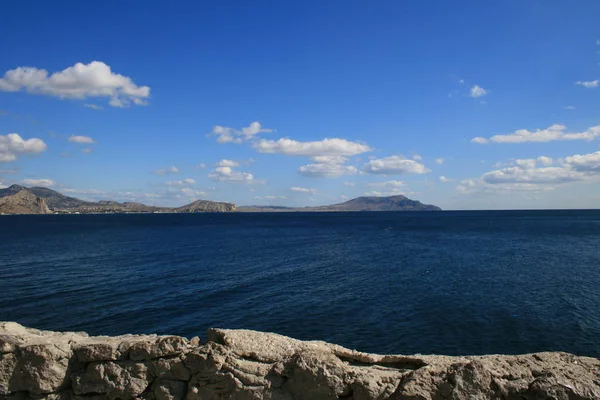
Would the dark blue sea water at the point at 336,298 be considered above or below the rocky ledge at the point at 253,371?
below

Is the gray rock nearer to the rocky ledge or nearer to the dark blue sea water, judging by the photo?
the rocky ledge

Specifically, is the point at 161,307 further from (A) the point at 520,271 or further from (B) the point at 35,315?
(A) the point at 520,271

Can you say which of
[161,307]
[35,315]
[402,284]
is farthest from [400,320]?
[35,315]

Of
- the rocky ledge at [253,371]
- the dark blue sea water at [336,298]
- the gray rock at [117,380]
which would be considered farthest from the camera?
the dark blue sea water at [336,298]

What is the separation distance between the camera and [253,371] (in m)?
10.3

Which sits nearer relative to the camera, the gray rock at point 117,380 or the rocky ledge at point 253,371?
the rocky ledge at point 253,371

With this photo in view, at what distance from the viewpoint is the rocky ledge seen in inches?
364

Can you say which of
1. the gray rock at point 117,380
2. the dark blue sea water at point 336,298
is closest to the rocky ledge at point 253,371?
the gray rock at point 117,380

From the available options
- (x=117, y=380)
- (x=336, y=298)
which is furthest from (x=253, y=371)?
(x=336, y=298)

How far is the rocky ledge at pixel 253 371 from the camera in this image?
9.26 metres

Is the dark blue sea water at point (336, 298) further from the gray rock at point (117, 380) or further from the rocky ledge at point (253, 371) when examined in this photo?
the gray rock at point (117, 380)

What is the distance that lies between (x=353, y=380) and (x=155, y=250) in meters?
71.0

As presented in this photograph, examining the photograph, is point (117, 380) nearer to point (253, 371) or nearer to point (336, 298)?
point (253, 371)

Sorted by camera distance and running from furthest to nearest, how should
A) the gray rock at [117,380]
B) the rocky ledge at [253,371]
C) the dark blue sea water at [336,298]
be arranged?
the dark blue sea water at [336,298] → the gray rock at [117,380] → the rocky ledge at [253,371]
